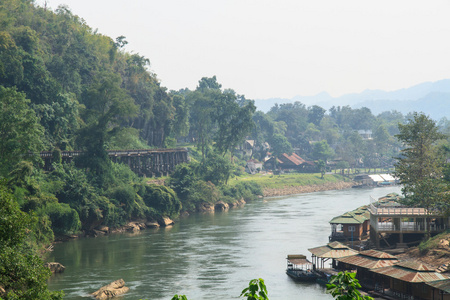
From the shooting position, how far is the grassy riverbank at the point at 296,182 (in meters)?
133

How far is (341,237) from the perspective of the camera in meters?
61.2

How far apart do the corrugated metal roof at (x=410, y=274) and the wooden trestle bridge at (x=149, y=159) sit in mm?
54107

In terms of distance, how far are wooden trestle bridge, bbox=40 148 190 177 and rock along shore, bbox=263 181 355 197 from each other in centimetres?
2197

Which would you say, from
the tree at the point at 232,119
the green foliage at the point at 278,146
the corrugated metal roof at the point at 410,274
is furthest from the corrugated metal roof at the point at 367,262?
the green foliage at the point at 278,146

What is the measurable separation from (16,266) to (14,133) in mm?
36110

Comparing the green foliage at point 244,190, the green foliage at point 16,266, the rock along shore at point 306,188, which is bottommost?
the rock along shore at point 306,188

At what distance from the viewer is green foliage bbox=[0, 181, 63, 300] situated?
90.1 ft

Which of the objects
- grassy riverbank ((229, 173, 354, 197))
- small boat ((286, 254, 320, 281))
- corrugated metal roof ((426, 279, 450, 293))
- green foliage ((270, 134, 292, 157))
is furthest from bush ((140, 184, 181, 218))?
Result: green foliage ((270, 134, 292, 157))

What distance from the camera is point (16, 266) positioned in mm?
28281

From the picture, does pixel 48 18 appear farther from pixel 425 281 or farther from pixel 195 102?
pixel 425 281

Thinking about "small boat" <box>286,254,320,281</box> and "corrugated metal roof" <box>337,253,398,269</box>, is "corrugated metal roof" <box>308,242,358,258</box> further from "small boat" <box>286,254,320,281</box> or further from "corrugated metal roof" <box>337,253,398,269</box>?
"corrugated metal roof" <box>337,253,398,269</box>

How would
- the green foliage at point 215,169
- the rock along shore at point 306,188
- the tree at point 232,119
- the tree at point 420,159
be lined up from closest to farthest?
the tree at point 420,159
the green foliage at point 215,169
the tree at point 232,119
the rock along shore at point 306,188

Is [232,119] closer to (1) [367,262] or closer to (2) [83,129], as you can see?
(2) [83,129]

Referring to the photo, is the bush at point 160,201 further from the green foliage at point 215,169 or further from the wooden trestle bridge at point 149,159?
the green foliage at point 215,169
